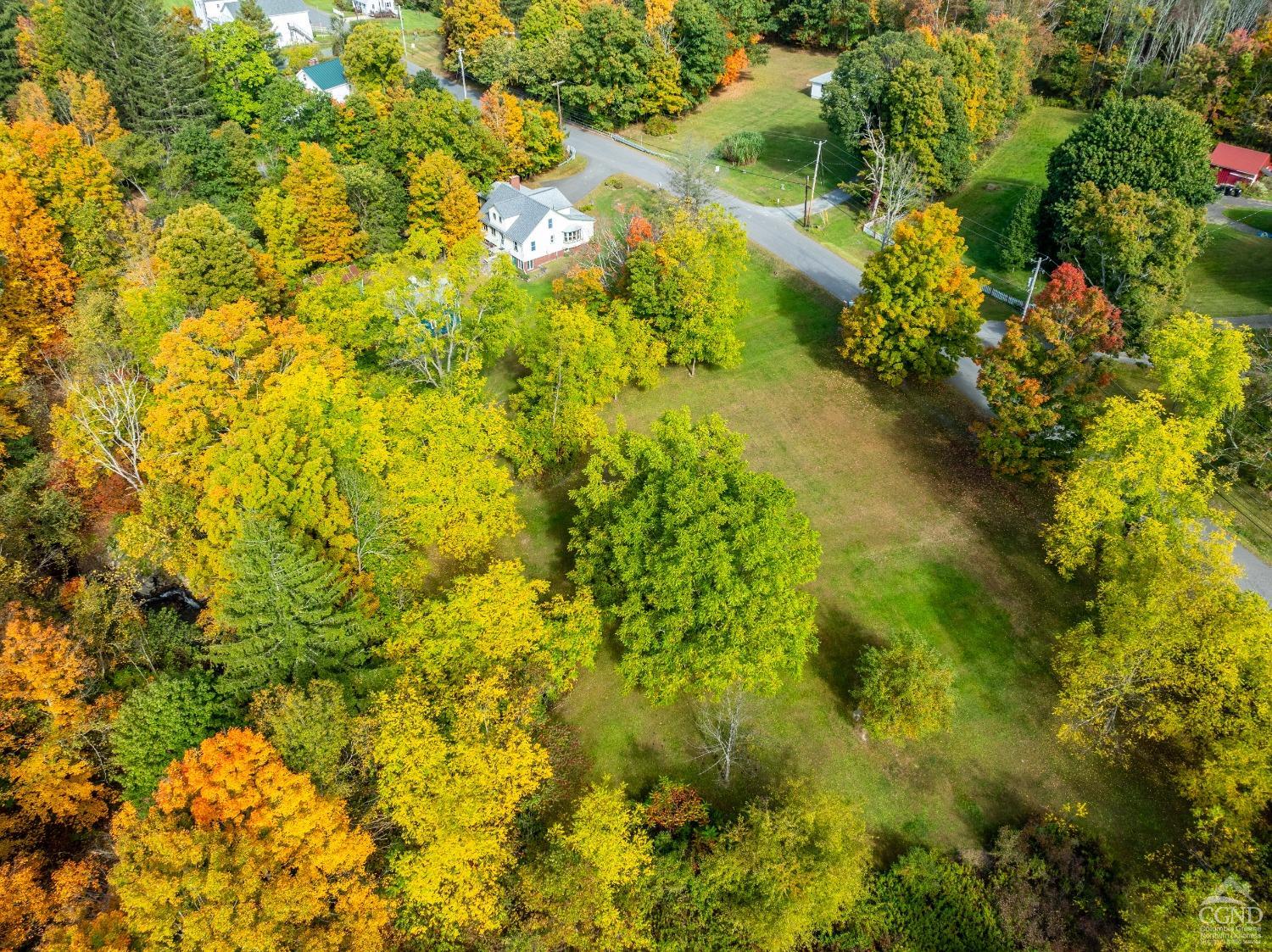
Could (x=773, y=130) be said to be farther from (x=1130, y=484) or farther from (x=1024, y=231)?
(x=1130, y=484)

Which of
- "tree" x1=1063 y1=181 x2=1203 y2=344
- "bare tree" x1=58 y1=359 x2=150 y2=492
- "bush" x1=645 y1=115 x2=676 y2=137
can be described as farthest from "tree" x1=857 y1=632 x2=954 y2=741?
"bush" x1=645 y1=115 x2=676 y2=137

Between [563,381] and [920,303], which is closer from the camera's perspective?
[563,381]

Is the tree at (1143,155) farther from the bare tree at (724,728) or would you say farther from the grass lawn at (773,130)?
the bare tree at (724,728)

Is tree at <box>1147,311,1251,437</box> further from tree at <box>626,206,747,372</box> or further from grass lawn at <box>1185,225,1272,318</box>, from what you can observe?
tree at <box>626,206,747,372</box>

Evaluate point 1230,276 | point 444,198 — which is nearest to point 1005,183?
point 1230,276

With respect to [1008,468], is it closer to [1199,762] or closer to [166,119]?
[1199,762]

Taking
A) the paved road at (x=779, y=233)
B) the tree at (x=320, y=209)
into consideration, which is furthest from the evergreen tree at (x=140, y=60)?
the paved road at (x=779, y=233)
